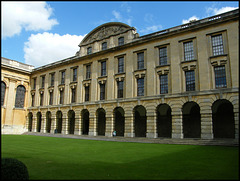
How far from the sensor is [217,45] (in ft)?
85.2

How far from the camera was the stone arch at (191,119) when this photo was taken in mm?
29031

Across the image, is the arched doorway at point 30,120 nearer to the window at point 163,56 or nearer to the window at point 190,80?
the window at point 163,56

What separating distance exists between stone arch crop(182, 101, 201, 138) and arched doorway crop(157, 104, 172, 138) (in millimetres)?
2476

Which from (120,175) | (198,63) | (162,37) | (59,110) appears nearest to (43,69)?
(59,110)

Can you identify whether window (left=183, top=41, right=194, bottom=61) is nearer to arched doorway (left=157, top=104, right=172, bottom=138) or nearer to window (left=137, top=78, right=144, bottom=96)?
window (left=137, top=78, right=144, bottom=96)

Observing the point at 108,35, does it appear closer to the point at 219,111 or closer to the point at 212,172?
the point at 219,111

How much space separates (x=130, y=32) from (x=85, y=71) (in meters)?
11.1

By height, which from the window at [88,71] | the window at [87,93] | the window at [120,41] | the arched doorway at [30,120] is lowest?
the arched doorway at [30,120]

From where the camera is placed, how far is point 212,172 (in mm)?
8891

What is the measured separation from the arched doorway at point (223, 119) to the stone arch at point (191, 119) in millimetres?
2272

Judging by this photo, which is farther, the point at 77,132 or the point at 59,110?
the point at 59,110

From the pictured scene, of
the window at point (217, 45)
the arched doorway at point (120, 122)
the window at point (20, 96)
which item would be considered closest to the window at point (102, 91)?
the arched doorway at point (120, 122)

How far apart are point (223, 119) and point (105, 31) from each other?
24.0m

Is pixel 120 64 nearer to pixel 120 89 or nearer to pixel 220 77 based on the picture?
pixel 120 89
